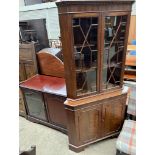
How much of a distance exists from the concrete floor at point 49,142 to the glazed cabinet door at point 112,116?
0.20m

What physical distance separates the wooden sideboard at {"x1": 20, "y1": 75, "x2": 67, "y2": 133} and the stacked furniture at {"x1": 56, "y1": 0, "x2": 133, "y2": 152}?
0.36 metres

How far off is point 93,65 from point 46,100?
98 cm

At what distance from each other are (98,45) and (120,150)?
46.7 inches

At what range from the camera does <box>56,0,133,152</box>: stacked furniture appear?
5.34 ft

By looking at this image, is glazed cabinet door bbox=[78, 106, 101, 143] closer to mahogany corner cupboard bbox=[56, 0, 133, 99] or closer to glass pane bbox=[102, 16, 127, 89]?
mahogany corner cupboard bbox=[56, 0, 133, 99]

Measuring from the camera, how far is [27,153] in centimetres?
96

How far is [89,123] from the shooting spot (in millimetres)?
2088

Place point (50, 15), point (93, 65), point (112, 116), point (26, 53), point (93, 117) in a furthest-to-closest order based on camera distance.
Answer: point (50, 15) → point (26, 53) → point (112, 116) → point (93, 117) → point (93, 65)

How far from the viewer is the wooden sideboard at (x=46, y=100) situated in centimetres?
235

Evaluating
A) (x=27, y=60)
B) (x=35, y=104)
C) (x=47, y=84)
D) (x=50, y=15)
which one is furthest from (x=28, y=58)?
(x=50, y=15)

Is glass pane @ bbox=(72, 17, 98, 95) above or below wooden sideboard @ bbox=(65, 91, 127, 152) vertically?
above

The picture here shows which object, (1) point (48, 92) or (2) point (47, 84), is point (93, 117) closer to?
(1) point (48, 92)

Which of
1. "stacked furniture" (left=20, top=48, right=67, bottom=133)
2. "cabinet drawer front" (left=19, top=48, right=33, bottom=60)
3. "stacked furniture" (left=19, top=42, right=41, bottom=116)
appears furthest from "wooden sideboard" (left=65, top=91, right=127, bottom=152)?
"cabinet drawer front" (left=19, top=48, right=33, bottom=60)
